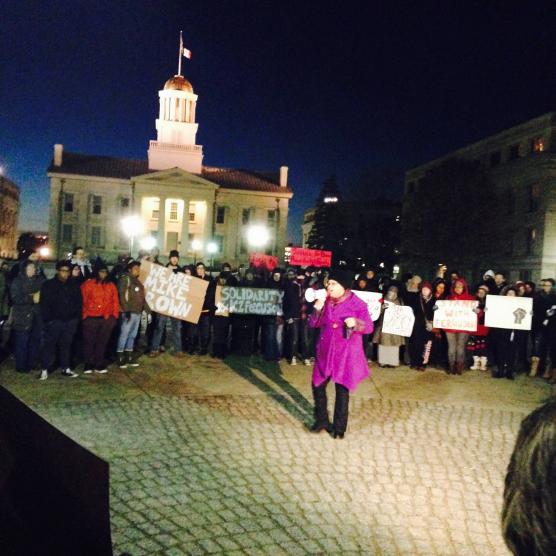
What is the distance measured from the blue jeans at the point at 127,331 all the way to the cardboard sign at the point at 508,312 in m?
7.06

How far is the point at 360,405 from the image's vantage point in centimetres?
841

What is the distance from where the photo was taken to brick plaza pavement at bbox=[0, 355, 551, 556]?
4.34 metres

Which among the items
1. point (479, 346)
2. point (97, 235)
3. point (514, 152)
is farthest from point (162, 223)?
point (479, 346)

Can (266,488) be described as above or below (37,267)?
below

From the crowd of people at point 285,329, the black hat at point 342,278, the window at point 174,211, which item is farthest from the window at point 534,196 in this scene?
the window at point 174,211

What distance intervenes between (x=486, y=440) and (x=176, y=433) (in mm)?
3926

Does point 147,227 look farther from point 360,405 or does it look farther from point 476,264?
point 360,405

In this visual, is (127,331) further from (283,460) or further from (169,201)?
(169,201)

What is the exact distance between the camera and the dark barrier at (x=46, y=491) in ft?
4.48

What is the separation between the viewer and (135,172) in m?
71.5

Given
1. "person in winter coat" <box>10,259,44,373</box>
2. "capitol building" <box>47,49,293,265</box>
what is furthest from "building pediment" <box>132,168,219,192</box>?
"person in winter coat" <box>10,259,44,373</box>

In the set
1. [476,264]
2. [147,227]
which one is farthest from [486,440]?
[147,227]

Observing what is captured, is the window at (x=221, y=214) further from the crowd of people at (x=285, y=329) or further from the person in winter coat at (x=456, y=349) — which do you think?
the person in winter coat at (x=456, y=349)

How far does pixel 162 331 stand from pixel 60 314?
8.47ft
